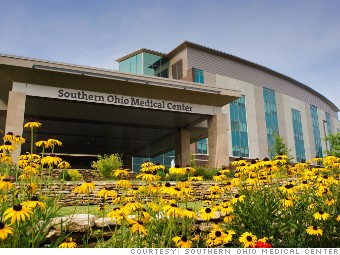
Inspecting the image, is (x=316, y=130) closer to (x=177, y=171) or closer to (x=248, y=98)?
(x=248, y=98)

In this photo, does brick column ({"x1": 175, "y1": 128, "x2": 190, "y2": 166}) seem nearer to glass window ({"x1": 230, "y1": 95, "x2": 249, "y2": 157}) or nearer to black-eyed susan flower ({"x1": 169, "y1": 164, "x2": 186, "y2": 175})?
glass window ({"x1": 230, "y1": 95, "x2": 249, "y2": 157})

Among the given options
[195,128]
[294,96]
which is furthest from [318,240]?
[294,96]

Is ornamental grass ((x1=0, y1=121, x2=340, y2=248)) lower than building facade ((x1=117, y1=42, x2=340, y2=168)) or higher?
lower

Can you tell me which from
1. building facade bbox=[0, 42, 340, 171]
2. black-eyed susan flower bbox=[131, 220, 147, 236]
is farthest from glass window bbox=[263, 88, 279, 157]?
Result: black-eyed susan flower bbox=[131, 220, 147, 236]

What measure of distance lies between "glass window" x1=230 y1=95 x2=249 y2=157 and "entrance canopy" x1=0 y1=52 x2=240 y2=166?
625 inches

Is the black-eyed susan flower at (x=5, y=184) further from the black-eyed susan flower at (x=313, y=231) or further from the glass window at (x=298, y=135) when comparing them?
the glass window at (x=298, y=135)

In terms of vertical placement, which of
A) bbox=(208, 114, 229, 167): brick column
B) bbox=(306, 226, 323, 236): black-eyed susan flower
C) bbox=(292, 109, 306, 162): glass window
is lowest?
bbox=(306, 226, 323, 236): black-eyed susan flower

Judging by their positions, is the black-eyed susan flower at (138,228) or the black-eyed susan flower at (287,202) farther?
the black-eyed susan flower at (287,202)

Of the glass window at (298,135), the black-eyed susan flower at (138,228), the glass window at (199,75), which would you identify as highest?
the glass window at (199,75)

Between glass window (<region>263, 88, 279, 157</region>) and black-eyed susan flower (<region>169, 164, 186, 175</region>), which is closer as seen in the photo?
black-eyed susan flower (<region>169, 164, 186, 175</region>)

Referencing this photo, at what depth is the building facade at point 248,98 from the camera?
151 feet

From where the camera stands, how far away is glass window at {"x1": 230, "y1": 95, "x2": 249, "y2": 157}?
153 ft

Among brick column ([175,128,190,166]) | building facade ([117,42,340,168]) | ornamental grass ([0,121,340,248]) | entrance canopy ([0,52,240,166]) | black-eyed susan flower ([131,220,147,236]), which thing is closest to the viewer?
black-eyed susan flower ([131,220,147,236])

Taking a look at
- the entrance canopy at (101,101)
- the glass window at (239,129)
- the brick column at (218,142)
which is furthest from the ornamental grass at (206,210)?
the glass window at (239,129)
